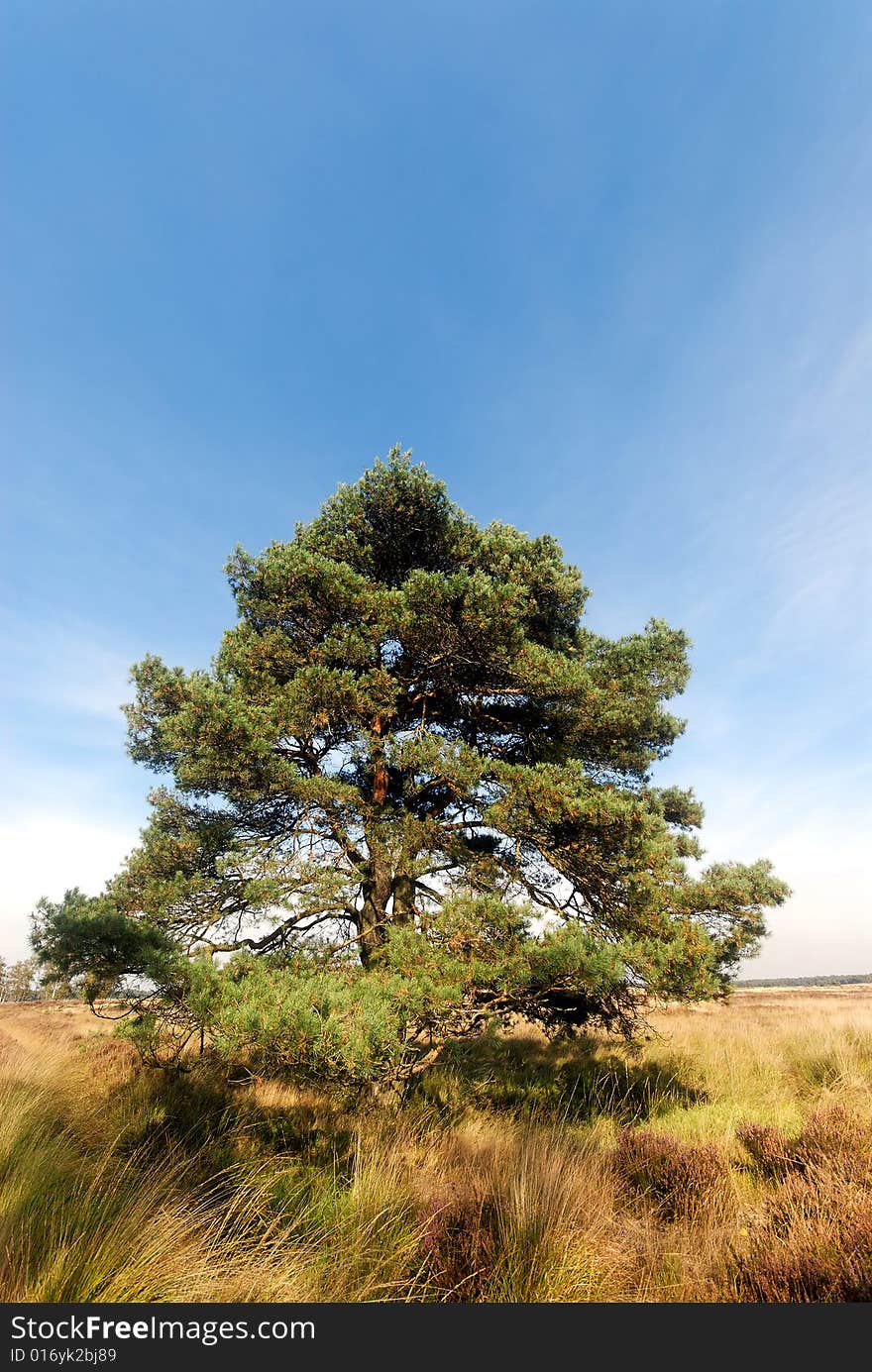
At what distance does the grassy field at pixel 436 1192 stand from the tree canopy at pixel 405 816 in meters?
1.08

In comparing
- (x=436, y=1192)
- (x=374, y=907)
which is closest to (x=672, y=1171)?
(x=436, y=1192)

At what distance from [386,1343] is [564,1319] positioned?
1014mm

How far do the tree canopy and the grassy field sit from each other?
108 cm

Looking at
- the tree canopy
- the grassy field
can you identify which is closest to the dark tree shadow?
the grassy field

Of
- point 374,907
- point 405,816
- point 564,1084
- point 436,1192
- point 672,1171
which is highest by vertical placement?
point 405,816

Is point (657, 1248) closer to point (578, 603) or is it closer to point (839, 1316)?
point (839, 1316)

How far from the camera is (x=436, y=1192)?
4.58 meters

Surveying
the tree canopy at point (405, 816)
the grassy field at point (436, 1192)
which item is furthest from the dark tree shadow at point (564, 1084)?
the tree canopy at point (405, 816)

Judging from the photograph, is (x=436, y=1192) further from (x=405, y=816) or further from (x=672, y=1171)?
(x=405, y=816)

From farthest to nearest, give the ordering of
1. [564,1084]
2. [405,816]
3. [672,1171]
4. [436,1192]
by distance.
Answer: [564,1084]
[405,816]
[672,1171]
[436,1192]

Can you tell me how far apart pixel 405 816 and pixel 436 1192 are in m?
3.95

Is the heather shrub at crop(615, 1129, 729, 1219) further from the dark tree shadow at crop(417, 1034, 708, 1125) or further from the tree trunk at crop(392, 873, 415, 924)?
the tree trunk at crop(392, 873, 415, 924)

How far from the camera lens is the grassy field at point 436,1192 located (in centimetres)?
332

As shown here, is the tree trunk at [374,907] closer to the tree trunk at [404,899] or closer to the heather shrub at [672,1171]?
the tree trunk at [404,899]
